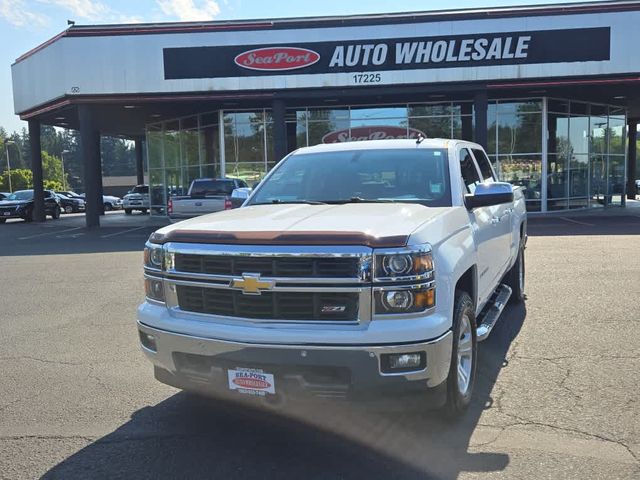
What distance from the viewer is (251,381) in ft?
11.2

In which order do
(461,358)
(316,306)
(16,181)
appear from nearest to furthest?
(316,306) < (461,358) < (16,181)

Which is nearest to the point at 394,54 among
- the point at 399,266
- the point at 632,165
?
the point at 399,266

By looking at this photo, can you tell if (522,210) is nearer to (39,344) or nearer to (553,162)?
(39,344)

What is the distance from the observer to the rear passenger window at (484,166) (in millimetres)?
6156

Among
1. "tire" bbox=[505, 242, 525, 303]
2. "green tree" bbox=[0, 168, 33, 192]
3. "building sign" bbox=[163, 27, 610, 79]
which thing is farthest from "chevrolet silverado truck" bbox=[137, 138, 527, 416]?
"green tree" bbox=[0, 168, 33, 192]

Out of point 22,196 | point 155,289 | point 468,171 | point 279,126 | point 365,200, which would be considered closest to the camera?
point 155,289

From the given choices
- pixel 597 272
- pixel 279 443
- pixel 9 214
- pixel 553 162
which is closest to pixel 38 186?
pixel 9 214

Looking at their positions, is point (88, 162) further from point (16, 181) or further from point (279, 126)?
point (16, 181)

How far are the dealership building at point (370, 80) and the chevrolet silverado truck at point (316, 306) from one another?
60.4 feet

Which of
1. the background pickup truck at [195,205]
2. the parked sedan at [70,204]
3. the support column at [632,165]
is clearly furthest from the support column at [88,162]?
the support column at [632,165]

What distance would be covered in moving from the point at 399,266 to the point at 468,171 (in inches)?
95.2

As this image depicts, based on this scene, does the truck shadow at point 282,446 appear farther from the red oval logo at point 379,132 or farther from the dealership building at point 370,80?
the red oval logo at point 379,132

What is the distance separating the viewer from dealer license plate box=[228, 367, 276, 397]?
3.37 meters

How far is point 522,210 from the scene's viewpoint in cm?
766
